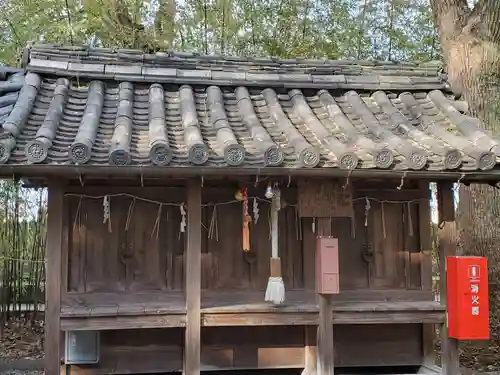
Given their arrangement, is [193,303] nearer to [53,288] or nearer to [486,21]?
[53,288]

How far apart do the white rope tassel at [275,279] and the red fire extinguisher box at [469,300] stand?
201 cm

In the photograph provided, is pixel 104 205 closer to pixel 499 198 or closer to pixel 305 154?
pixel 305 154

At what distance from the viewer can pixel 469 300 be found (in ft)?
19.6

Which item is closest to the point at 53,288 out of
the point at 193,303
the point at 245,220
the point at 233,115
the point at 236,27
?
the point at 193,303

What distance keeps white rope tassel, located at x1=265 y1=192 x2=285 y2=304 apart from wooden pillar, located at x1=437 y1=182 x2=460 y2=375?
1993 mm

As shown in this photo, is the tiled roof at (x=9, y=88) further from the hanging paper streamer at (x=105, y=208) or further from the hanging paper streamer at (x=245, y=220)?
the hanging paper streamer at (x=245, y=220)

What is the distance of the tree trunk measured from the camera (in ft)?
30.9

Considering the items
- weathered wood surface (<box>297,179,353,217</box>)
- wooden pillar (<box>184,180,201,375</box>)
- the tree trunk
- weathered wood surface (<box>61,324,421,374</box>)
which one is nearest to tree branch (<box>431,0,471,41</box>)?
the tree trunk

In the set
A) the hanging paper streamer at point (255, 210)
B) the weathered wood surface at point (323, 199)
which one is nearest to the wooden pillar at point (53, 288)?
the hanging paper streamer at point (255, 210)

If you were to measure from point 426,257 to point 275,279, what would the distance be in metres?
2.18

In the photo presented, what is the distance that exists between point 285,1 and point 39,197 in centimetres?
831

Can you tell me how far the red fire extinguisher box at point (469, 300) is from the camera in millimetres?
5938

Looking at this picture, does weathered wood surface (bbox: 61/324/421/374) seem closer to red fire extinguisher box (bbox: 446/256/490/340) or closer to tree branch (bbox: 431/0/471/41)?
red fire extinguisher box (bbox: 446/256/490/340)

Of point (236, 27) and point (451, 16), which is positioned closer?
point (451, 16)
